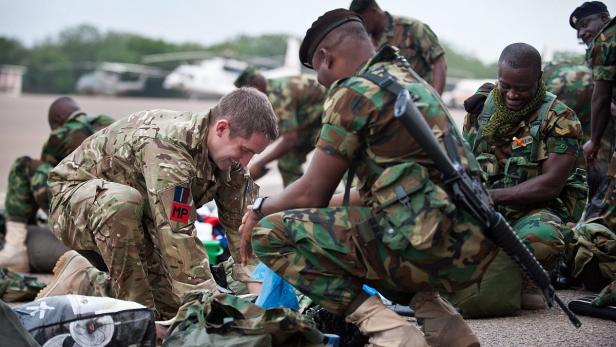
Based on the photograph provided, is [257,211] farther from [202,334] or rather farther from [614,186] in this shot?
[614,186]

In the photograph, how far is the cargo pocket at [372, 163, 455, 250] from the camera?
329cm

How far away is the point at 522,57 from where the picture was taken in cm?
497

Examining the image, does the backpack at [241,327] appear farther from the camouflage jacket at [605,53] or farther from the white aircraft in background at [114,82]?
the white aircraft in background at [114,82]

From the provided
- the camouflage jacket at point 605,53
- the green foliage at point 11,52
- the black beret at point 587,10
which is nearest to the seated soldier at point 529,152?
the camouflage jacket at point 605,53

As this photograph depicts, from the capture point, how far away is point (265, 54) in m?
77.9

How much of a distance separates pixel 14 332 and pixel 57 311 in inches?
13.7

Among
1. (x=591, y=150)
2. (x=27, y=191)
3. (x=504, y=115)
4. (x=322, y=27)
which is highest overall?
(x=322, y=27)

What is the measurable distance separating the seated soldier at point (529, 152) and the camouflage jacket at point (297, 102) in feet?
11.8

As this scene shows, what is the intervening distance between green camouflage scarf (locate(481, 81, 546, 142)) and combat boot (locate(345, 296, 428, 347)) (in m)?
1.99

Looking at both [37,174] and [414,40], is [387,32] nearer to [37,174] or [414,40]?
[414,40]

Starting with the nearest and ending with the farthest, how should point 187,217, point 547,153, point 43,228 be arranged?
1. point 187,217
2. point 547,153
3. point 43,228

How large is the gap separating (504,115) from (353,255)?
2.03 metres

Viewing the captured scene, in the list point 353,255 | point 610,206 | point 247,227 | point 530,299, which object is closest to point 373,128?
point 353,255

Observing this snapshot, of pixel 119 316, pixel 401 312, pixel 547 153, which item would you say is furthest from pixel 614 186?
pixel 119 316
